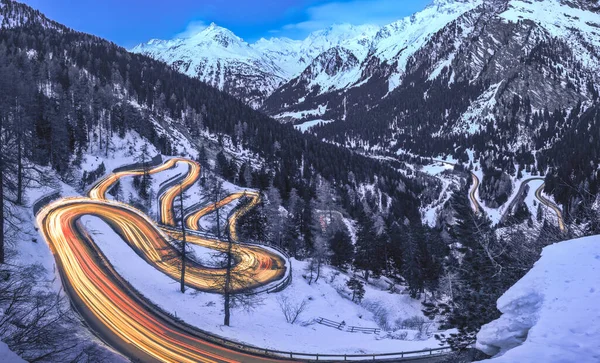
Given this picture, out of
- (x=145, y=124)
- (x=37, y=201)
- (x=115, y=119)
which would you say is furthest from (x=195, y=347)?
(x=145, y=124)

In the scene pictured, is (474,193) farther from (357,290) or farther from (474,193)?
(357,290)

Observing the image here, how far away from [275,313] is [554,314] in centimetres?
2755

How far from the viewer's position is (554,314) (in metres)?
8.67

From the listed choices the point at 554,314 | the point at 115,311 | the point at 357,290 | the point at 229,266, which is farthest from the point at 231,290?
the point at 554,314

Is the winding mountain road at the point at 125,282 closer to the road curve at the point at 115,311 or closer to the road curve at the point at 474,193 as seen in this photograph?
the road curve at the point at 115,311

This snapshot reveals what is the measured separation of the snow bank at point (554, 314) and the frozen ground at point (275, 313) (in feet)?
62.9

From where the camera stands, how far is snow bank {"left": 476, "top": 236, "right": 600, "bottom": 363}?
7.20 meters

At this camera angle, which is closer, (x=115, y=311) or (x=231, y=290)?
(x=115, y=311)

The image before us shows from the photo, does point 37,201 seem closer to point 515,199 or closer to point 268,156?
point 268,156

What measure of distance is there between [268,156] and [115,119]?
57.9 m

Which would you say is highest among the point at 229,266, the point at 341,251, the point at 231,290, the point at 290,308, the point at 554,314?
the point at 554,314

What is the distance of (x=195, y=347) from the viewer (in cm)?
2467

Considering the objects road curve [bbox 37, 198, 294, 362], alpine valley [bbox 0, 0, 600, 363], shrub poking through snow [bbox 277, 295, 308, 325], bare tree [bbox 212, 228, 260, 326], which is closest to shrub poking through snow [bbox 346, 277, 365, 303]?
alpine valley [bbox 0, 0, 600, 363]

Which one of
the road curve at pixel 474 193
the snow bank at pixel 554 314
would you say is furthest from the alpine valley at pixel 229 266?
the road curve at pixel 474 193
